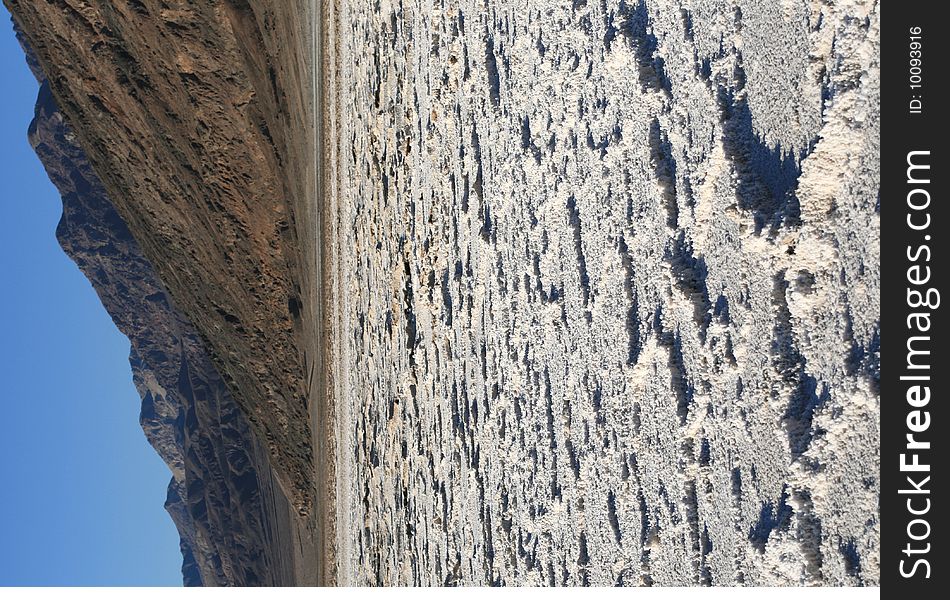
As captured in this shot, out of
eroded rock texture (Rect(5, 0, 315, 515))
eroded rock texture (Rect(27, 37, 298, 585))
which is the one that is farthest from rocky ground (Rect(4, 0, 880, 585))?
eroded rock texture (Rect(27, 37, 298, 585))

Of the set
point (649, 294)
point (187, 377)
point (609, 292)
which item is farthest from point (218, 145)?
point (187, 377)

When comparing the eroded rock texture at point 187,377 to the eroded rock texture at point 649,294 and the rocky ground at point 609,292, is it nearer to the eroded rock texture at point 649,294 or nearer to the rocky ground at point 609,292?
the rocky ground at point 609,292

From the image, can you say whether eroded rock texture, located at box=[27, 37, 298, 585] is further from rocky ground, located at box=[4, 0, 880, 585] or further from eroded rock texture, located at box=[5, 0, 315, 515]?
rocky ground, located at box=[4, 0, 880, 585]

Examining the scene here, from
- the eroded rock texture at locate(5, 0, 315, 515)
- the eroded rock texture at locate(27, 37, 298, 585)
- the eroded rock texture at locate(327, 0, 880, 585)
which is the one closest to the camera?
the eroded rock texture at locate(327, 0, 880, 585)

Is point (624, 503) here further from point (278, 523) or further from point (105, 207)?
point (105, 207)

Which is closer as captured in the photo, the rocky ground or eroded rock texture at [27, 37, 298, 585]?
the rocky ground

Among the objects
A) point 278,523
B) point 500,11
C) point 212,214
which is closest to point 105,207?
point 278,523
